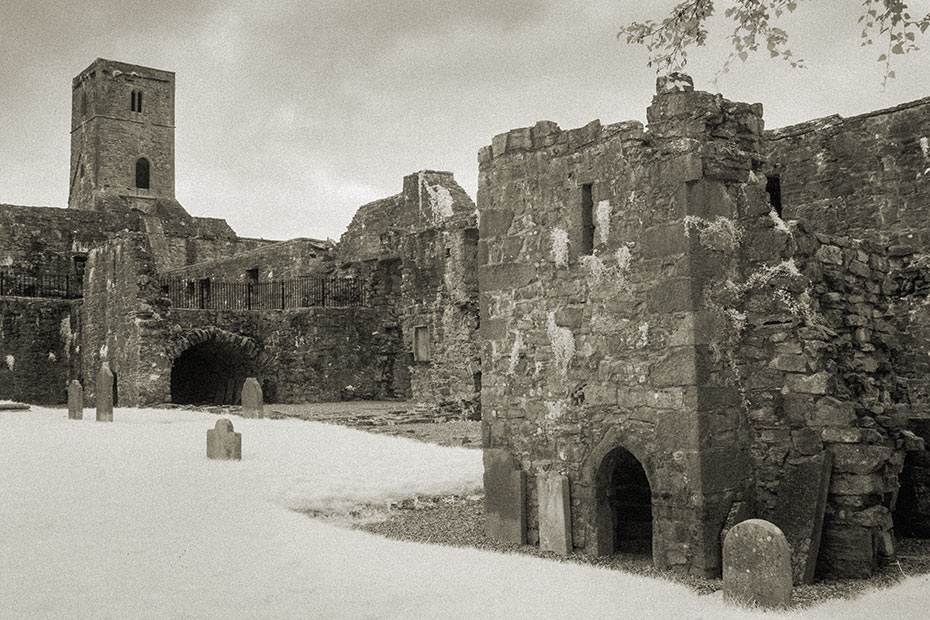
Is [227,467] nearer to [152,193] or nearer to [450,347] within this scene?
[450,347]

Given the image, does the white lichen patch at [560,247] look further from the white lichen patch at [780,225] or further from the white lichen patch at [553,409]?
the white lichen patch at [780,225]

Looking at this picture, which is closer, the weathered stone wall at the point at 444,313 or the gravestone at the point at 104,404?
the gravestone at the point at 104,404

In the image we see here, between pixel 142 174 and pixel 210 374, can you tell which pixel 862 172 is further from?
pixel 142 174

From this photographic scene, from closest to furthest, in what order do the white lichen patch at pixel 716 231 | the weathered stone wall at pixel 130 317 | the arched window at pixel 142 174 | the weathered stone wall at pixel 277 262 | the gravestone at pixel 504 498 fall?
the white lichen patch at pixel 716 231 → the gravestone at pixel 504 498 → the weathered stone wall at pixel 130 317 → the weathered stone wall at pixel 277 262 → the arched window at pixel 142 174

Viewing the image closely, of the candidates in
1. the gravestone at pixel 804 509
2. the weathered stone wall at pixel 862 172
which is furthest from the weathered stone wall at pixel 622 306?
the weathered stone wall at pixel 862 172

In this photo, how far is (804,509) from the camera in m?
7.71

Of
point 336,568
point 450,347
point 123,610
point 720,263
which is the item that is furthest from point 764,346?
point 450,347

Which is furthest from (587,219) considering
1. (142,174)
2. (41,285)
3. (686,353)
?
(142,174)

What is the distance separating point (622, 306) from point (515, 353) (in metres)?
1.40

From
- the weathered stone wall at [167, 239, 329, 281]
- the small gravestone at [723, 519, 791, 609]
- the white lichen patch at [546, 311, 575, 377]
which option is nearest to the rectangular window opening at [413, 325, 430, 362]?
the weathered stone wall at [167, 239, 329, 281]

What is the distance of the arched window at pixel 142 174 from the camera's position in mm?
51500

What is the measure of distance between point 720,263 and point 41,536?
6520 millimetres

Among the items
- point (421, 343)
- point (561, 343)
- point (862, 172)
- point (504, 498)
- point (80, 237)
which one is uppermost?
point (80, 237)

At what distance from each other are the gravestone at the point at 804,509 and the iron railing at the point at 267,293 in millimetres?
19318
